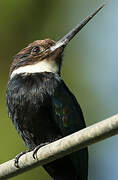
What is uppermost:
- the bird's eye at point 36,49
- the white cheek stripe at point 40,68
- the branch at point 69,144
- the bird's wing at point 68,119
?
the bird's eye at point 36,49

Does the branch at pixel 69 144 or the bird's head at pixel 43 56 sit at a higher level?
the bird's head at pixel 43 56

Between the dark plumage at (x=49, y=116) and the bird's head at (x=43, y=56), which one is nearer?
the dark plumage at (x=49, y=116)

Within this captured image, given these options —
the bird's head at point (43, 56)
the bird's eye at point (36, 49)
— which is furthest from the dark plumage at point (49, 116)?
the bird's eye at point (36, 49)

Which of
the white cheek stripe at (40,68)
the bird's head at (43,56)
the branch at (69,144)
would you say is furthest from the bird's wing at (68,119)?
the branch at (69,144)

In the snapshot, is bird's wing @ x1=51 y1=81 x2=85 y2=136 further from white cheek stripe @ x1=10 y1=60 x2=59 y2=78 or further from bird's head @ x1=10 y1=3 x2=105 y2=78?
bird's head @ x1=10 y1=3 x2=105 y2=78

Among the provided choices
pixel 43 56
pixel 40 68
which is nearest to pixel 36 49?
pixel 43 56

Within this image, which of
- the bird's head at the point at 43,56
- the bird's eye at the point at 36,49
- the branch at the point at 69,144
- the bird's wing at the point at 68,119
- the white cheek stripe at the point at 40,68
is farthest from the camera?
the bird's eye at the point at 36,49

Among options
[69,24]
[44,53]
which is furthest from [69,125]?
[69,24]

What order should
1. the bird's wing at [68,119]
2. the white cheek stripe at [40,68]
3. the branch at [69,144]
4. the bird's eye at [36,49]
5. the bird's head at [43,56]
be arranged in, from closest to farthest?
the branch at [69,144] → the bird's wing at [68,119] → the white cheek stripe at [40,68] → the bird's head at [43,56] → the bird's eye at [36,49]

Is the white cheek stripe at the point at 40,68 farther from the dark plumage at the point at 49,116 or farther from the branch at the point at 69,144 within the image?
the branch at the point at 69,144
